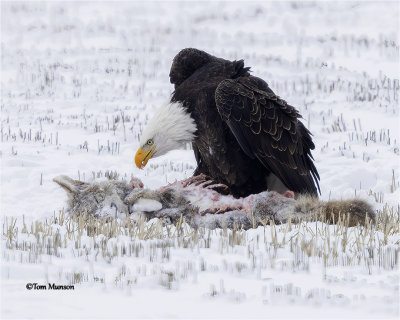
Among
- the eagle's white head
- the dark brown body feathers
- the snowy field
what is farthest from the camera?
the eagle's white head

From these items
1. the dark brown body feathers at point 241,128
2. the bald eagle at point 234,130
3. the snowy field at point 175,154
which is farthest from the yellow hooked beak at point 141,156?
the snowy field at point 175,154

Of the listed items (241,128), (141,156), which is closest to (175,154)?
(141,156)

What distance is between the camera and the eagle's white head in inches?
269

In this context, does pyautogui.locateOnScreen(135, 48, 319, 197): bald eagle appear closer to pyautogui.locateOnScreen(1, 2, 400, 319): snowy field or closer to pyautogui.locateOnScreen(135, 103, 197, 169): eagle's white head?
pyautogui.locateOnScreen(135, 103, 197, 169): eagle's white head

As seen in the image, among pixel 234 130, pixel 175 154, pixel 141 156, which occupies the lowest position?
pixel 141 156

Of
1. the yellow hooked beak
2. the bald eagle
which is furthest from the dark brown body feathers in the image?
the yellow hooked beak

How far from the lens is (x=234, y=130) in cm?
664

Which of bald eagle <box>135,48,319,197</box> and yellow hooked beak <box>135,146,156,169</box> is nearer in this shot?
bald eagle <box>135,48,319,197</box>

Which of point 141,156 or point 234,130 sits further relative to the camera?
point 141,156

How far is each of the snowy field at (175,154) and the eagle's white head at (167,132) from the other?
1017mm

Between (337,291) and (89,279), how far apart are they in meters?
1.34

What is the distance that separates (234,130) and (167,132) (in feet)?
2.11

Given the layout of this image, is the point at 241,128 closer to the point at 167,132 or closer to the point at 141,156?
the point at 167,132

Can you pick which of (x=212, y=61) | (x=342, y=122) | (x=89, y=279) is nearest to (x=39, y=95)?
(x=342, y=122)
